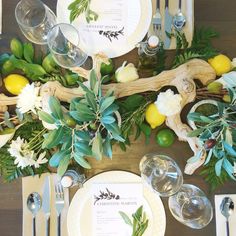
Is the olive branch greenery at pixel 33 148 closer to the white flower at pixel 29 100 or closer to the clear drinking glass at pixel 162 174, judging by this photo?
the white flower at pixel 29 100

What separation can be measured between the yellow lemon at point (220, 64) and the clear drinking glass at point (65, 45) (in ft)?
1.22

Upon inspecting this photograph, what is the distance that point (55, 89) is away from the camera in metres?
1.05

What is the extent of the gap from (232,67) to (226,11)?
0.18 meters

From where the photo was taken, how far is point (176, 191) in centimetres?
105

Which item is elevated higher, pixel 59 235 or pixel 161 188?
pixel 161 188

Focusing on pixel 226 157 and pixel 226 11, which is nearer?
pixel 226 157

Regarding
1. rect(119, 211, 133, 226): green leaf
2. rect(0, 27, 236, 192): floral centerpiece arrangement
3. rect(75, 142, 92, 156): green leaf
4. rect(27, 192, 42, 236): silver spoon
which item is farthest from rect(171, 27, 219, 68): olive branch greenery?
rect(27, 192, 42, 236): silver spoon

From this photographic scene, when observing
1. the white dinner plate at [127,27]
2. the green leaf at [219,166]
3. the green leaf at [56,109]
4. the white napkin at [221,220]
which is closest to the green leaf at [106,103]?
the green leaf at [56,109]

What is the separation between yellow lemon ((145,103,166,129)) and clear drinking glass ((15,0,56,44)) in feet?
1.18

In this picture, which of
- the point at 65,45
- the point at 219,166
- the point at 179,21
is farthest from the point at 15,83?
the point at 219,166

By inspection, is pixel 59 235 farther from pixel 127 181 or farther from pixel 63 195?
pixel 127 181

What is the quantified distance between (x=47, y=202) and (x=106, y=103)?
366mm

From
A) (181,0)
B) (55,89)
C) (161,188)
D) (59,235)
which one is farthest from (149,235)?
(181,0)

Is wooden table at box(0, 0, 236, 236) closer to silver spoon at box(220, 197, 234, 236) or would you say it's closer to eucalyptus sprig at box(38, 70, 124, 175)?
silver spoon at box(220, 197, 234, 236)
